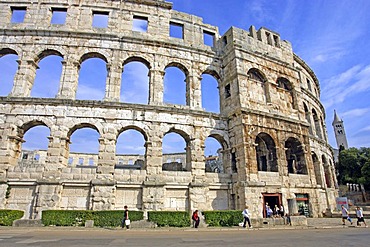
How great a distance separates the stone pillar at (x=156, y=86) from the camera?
16.4 meters

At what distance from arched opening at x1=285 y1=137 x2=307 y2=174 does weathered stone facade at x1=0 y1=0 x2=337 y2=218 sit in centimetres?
9

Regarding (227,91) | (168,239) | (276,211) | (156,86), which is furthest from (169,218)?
(227,91)

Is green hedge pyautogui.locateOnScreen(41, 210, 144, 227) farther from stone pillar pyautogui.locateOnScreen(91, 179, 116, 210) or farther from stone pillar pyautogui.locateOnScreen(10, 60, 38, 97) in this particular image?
stone pillar pyautogui.locateOnScreen(10, 60, 38, 97)

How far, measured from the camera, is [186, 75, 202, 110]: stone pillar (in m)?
17.2

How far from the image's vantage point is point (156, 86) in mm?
16781

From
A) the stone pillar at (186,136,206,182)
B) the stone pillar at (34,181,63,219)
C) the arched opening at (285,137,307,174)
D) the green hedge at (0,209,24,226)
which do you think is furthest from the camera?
the arched opening at (285,137,307,174)

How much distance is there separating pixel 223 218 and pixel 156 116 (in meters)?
7.57

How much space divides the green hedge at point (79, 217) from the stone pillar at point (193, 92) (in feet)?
29.1

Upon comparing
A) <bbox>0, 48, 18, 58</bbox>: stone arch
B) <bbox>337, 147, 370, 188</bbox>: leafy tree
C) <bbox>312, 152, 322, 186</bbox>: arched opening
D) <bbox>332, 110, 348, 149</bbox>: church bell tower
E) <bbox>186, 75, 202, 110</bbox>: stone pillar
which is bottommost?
<bbox>312, 152, 322, 186</bbox>: arched opening

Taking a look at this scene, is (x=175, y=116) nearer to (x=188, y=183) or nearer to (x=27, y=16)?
(x=188, y=183)

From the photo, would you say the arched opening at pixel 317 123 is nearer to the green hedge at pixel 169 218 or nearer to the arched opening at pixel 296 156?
the arched opening at pixel 296 156

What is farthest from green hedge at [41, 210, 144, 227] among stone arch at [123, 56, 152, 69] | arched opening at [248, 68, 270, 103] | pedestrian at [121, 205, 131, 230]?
arched opening at [248, 68, 270, 103]

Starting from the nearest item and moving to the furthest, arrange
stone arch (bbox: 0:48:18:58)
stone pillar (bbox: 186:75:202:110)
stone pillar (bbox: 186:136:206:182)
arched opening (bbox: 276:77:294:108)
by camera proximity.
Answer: stone pillar (bbox: 186:136:206:182) → stone arch (bbox: 0:48:18:58) → stone pillar (bbox: 186:75:202:110) → arched opening (bbox: 276:77:294:108)

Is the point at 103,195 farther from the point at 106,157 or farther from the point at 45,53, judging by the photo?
the point at 45,53
